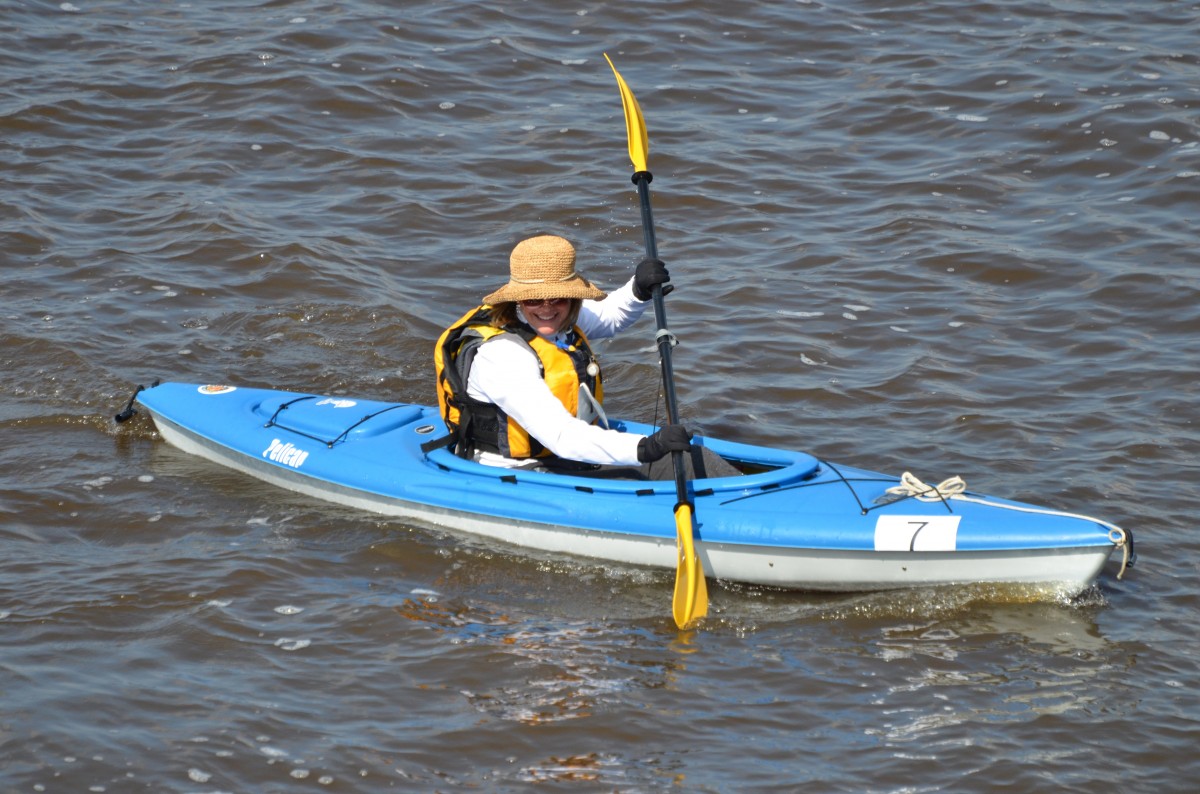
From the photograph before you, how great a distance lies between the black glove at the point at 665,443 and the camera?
4203 millimetres

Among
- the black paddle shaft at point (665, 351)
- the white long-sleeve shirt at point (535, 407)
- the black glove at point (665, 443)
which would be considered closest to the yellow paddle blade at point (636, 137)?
the black paddle shaft at point (665, 351)

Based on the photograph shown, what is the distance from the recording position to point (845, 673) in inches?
157

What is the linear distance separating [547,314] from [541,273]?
0.16 meters

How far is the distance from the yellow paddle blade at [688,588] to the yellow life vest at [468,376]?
65 cm

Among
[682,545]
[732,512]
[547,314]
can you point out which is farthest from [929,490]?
[547,314]

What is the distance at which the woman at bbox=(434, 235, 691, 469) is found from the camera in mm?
4391

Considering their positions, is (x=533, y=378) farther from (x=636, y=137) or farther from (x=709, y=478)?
(x=636, y=137)

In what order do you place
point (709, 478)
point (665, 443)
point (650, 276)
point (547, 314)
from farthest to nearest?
point (650, 276) < point (709, 478) < point (547, 314) < point (665, 443)

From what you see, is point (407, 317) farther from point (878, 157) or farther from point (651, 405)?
point (878, 157)

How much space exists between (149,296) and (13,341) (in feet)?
2.65

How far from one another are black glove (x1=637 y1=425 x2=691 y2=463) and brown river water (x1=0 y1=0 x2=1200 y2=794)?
0.54 m

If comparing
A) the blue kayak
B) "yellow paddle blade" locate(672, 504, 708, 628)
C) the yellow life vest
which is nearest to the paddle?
"yellow paddle blade" locate(672, 504, 708, 628)

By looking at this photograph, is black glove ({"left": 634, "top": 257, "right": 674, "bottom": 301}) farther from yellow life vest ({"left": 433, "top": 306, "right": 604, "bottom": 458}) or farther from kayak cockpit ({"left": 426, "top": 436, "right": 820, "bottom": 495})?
kayak cockpit ({"left": 426, "top": 436, "right": 820, "bottom": 495})

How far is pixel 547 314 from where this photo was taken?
452cm
